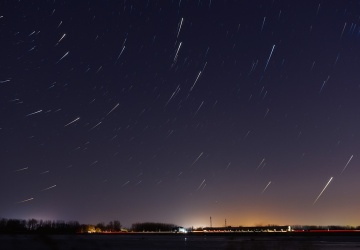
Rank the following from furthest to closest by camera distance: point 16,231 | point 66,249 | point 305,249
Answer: point 66,249, point 305,249, point 16,231

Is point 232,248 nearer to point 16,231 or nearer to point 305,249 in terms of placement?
point 305,249

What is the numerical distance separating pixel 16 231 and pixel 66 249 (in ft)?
76.5

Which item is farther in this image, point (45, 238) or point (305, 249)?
point (305, 249)

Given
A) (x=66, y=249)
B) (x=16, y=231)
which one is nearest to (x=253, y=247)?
(x=16, y=231)

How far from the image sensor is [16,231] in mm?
12164

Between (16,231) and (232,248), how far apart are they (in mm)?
7935

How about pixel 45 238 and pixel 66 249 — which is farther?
pixel 66 249

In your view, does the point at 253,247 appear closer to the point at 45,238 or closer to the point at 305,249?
the point at 305,249

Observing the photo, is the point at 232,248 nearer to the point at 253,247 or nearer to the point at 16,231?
the point at 253,247

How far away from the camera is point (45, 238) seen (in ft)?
35.0

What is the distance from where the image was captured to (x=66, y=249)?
3416 cm

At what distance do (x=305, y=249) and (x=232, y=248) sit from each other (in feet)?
8.51

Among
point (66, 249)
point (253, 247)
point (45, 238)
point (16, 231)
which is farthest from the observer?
point (66, 249)

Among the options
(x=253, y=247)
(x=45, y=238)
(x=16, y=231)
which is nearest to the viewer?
(x=45, y=238)
